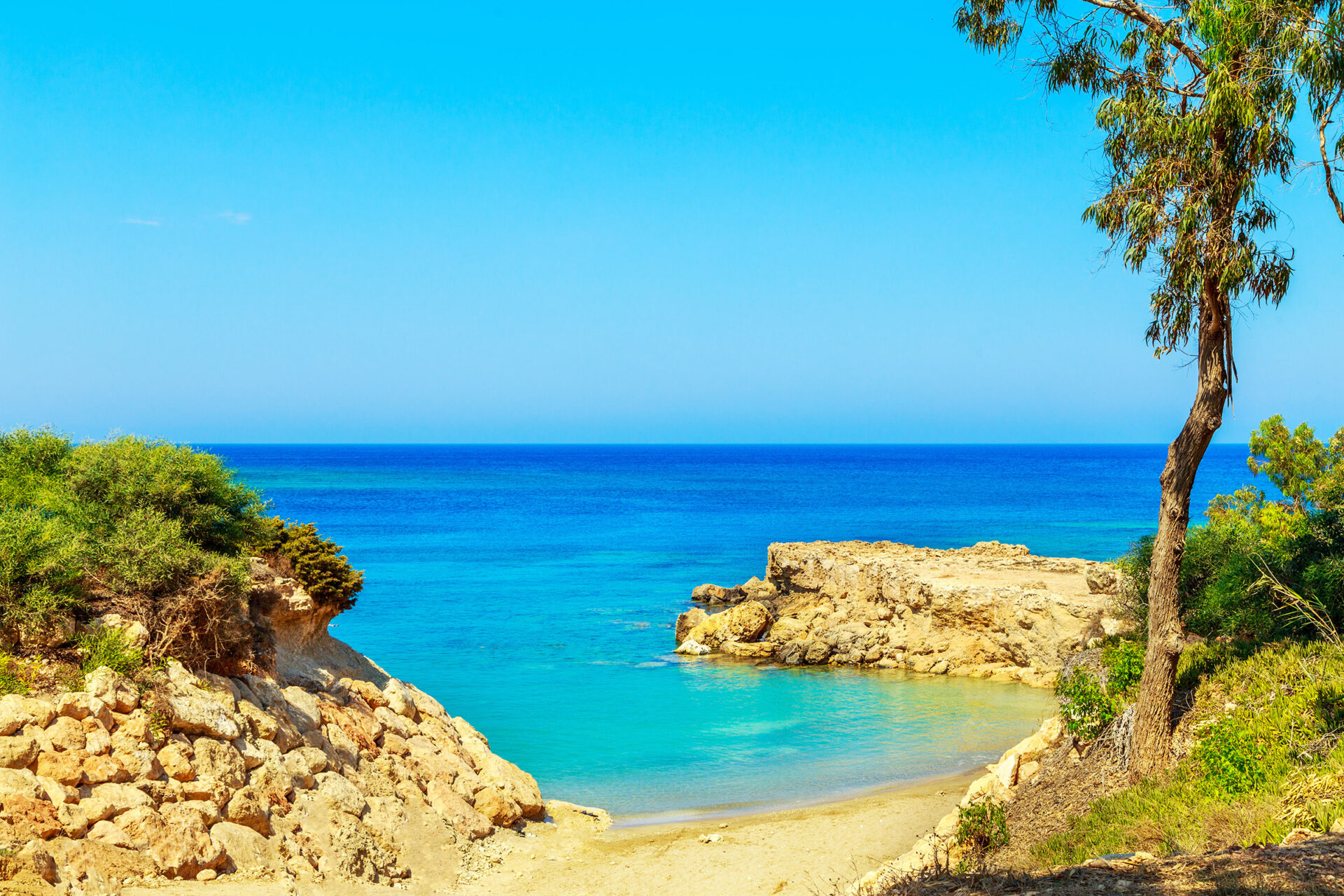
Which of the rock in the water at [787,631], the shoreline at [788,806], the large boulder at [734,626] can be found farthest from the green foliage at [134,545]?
the rock in the water at [787,631]

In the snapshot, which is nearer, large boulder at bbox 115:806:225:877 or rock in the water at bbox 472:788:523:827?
large boulder at bbox 115:806:225:877

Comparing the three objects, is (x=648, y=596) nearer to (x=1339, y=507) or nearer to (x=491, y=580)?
(x=491, y=580)

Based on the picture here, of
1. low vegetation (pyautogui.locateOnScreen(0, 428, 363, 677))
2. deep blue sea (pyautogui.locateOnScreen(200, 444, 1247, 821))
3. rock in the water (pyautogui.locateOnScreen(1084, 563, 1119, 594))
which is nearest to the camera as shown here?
low vegetation (pyautogui.locateOnScreen(0, 428, 363, 677))

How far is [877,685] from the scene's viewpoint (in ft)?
93.2

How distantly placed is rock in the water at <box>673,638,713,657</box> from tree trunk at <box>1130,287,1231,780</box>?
21.2 meters

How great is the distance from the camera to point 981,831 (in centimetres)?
1183

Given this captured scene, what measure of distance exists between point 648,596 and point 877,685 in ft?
61.4

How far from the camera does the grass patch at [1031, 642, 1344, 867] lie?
9930 mm

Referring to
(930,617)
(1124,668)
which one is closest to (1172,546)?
(1124,668)

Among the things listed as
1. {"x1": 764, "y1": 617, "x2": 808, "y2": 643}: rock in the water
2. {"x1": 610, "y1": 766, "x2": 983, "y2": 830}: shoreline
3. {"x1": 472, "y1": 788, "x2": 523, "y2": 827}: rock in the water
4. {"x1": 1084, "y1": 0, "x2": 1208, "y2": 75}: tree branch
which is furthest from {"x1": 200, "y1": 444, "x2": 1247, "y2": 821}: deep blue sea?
{"x1": 1084, "y1": 0, "x2": 1208, "y2": 75}: tree branch

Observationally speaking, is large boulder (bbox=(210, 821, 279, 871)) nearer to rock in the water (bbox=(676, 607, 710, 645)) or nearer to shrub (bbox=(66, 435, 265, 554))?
shrub (bbox=(66, 435, 265, 554))

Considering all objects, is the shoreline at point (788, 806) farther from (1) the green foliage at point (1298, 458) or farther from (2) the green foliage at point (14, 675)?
(1) the green foliage at point (1298, 458)

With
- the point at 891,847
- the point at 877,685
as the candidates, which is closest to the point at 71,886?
the point at 891,847

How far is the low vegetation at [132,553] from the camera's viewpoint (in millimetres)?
11805
